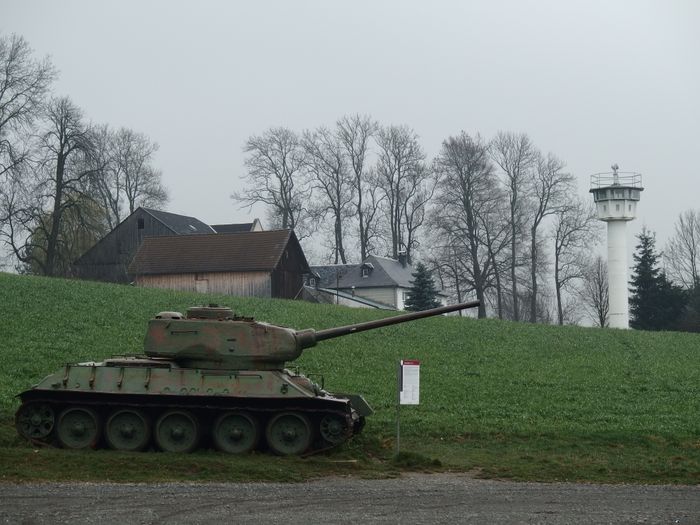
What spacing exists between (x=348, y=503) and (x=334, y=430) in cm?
469

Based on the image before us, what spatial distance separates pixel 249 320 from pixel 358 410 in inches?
104

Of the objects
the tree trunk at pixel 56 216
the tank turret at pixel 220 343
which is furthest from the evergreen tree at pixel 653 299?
the tank turret at pixel 220 343

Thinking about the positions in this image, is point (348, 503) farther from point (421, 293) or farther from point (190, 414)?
point (421, 293)

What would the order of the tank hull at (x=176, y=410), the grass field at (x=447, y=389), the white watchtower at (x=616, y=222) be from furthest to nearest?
the white watchtower at (x=616, y=222)
the tank hull at (x=176, y=410)
the grass field at (x=447, y=389)

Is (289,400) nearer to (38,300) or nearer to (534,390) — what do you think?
(534,390)

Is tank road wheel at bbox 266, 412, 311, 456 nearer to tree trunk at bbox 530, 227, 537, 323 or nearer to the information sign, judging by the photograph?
the information sign

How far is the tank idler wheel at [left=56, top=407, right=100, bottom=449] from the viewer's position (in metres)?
19.0

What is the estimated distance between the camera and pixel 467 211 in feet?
212

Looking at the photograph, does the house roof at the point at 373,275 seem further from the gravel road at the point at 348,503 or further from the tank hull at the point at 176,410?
the gravel road at the point at 348,503

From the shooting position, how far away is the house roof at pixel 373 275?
236ft

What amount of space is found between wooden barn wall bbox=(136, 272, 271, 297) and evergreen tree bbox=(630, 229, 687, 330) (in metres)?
21.4

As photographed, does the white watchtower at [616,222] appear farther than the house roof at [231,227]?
No

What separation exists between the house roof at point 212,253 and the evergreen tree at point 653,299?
20206 mm

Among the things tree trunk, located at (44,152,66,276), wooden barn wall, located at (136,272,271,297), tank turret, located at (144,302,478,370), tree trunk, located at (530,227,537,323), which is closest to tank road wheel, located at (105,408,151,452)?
tank turret, located at (144,302,478,370)
